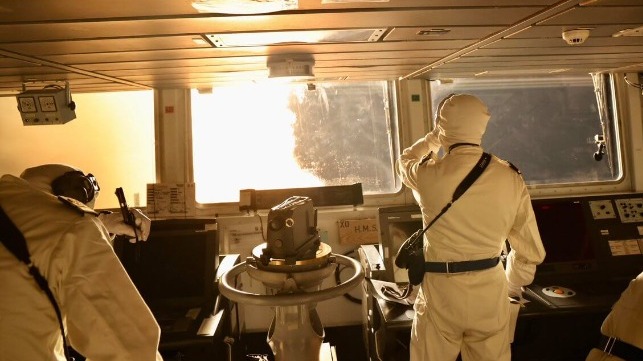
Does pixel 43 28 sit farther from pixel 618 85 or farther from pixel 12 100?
pixel 618 85

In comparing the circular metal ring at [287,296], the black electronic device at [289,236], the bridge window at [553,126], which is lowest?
the circular metal ring at [287,296]

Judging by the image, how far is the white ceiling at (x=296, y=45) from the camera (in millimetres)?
1180

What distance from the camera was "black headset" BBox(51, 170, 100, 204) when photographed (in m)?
1.21

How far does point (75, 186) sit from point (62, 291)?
12.6 inches

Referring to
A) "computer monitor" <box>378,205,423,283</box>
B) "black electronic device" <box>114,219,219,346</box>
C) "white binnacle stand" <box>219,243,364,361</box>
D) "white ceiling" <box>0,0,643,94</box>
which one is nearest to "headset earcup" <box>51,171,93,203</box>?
"white ceiling" <box>0,0,643,94</box>

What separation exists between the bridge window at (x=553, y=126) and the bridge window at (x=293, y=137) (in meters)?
0.67

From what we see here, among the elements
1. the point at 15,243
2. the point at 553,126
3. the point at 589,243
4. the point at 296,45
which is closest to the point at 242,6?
the point at 296,45

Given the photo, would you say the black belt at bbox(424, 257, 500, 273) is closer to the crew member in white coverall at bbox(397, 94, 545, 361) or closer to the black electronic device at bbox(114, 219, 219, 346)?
the crew member in white coverall at bbox(397, 94, 545, 361)

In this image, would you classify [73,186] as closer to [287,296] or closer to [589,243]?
[287,296]

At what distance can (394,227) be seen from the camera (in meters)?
2.36

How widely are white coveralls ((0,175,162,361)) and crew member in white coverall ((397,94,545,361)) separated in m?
1.21

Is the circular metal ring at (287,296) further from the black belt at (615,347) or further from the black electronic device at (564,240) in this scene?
the black electronic device at (564,240)

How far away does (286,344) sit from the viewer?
1.08 m

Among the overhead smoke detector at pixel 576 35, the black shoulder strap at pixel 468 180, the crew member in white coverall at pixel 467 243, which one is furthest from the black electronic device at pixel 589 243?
the overhead smoke detector at pixel 576 35
